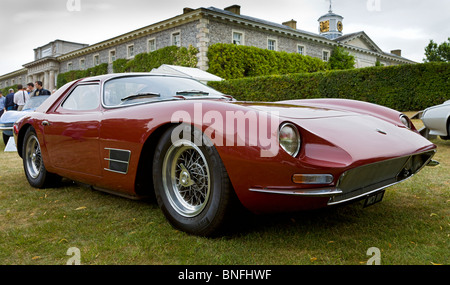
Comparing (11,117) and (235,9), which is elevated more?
(235,9)

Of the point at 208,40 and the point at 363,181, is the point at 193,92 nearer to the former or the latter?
the point at 363,181

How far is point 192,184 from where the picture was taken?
2383mm

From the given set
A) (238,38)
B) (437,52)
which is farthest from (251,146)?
(437,52)

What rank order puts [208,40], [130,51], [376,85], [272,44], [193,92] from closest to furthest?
[193,92] < [376,85] < [208,40] < [272,44] < [130,51]

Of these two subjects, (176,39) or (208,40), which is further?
(176,39)

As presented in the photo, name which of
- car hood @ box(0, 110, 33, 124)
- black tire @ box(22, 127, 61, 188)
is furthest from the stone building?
black tire @ box(22, 127, 61, 188)

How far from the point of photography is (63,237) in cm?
241

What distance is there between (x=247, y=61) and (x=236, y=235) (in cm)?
2201

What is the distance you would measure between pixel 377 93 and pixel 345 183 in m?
12.5

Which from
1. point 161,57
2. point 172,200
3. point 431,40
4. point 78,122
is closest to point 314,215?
point 172,200

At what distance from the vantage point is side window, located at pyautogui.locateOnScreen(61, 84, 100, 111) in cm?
322

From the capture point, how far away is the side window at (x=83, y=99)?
10.6ft

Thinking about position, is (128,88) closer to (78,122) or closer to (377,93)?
(78,122)

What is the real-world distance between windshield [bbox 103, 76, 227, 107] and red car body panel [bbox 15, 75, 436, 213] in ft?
0.44
